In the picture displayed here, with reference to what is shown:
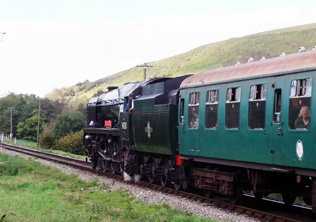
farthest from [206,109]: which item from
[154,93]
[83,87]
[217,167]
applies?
[83,87]

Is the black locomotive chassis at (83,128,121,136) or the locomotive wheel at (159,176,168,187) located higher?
the black locomotive chassis at (83,128,121,136)

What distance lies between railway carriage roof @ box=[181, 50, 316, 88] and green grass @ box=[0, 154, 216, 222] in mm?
3706

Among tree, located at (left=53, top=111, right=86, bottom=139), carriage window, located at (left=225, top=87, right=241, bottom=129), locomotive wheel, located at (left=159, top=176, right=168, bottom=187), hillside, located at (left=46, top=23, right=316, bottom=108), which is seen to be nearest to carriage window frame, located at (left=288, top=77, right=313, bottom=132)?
carriage window, located at (left=225, top=87, right=241, bottom=129)

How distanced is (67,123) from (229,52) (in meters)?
71.3

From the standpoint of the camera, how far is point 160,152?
57.6ft

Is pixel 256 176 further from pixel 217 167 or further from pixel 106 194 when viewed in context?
pixel 106 194

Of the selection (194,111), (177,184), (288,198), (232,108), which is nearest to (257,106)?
(232,108)

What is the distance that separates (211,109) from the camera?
1432 cm

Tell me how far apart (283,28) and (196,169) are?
146 metres

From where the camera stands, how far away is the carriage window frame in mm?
10727

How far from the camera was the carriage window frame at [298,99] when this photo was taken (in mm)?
10727

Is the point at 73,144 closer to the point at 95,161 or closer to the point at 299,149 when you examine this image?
the point at 95,161

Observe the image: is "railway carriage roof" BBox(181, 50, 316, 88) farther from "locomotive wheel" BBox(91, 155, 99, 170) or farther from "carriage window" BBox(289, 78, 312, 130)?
"locomotive wheel" BBox(91, 155, 99, 170)

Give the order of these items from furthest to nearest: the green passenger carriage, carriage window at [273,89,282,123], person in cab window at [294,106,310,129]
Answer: carriage window at [273,89,282,123], the green passenger carriage, person in cab window at [294,106,310,129]
